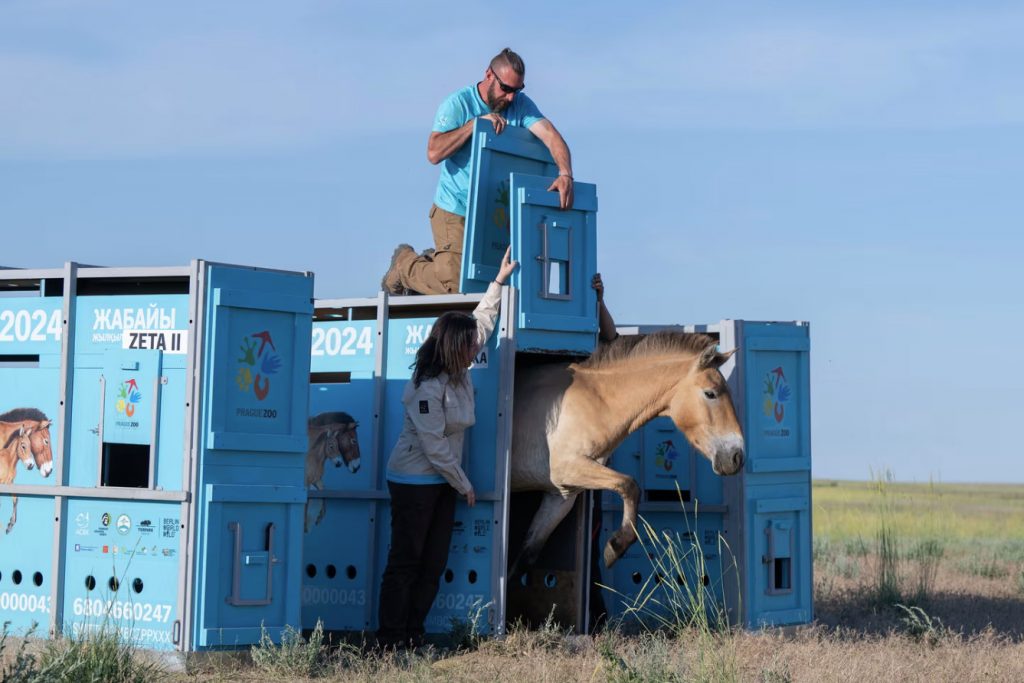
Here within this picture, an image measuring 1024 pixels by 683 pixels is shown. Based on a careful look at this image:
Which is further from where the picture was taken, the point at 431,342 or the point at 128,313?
the point at 431,342

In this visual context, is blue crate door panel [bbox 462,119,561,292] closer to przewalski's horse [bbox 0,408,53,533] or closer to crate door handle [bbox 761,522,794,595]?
crate door handle [bbox 761,522,794,595]

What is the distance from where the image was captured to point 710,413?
11.2 meters

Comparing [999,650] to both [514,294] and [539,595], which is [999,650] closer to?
[539,595]

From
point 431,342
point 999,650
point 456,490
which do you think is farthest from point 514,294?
point 999,650

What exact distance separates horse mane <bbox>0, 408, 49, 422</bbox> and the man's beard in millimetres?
4039

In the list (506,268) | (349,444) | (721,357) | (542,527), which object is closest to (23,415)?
(349,444)

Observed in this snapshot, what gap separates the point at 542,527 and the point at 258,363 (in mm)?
2863

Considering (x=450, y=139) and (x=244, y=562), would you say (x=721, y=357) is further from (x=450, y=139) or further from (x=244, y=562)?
(x=244, y=562)

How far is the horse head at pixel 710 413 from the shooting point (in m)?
11.1

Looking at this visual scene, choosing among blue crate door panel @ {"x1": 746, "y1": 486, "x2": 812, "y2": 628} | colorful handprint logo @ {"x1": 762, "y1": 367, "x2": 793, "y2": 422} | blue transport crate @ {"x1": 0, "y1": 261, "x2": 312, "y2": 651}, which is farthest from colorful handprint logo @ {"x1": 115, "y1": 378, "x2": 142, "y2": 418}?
colorful handprint logo @ {"x1": 762, "y1": 367, "x2": 793, "y2": 422}

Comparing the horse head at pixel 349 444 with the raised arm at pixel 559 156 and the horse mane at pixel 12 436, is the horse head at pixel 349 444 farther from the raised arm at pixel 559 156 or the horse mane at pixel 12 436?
the horse mane at pixel 12 436

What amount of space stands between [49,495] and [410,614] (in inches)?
97.3

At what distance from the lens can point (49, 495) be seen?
965cm

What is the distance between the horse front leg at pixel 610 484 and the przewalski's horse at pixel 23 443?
3545 mm
